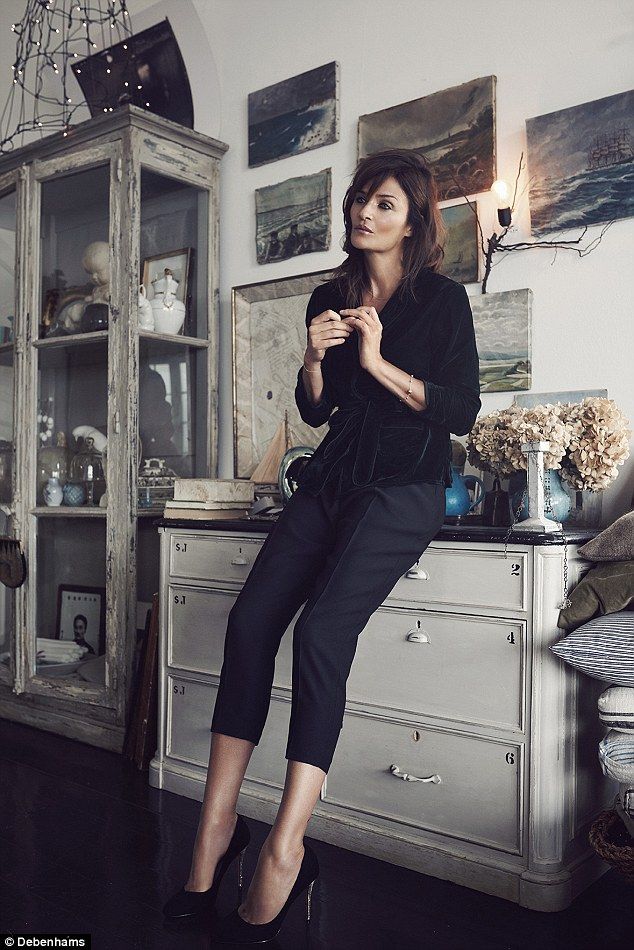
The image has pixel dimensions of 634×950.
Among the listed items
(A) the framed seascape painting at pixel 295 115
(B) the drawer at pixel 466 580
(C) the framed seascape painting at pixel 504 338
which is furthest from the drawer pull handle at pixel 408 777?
(A) the framed seascape painting at pixel 295 115

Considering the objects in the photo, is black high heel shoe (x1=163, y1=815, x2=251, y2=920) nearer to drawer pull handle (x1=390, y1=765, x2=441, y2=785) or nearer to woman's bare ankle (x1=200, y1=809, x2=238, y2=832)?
woman's bare ankle (x1=200, y1=809, x2=238, y2=832)

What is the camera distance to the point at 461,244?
2793 mm

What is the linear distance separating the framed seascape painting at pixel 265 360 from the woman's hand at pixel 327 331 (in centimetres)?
112

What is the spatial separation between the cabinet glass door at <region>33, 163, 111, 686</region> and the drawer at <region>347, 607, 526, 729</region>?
1400 millimetres

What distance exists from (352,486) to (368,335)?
1.18 feet

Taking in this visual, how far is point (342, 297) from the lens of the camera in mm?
2230

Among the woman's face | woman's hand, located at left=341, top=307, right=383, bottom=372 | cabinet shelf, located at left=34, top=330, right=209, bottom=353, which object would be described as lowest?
woman's hand, located at left=341, top=307, right=383, bottom=372

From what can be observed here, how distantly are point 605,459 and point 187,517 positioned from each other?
1.35 meters

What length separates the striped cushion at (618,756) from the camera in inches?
72.7

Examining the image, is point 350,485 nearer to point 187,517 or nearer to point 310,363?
point 310,363

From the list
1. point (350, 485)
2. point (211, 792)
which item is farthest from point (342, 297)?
→ point (211, 792)

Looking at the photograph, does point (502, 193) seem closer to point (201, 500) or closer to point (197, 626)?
point (201, 500)

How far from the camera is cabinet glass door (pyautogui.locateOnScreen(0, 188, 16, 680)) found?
364 cm

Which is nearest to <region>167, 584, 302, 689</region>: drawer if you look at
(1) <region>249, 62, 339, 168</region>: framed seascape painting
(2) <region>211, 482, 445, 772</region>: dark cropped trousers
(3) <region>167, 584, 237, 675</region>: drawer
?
(3) <region>167, 584, 237, 675</region>: drawer
